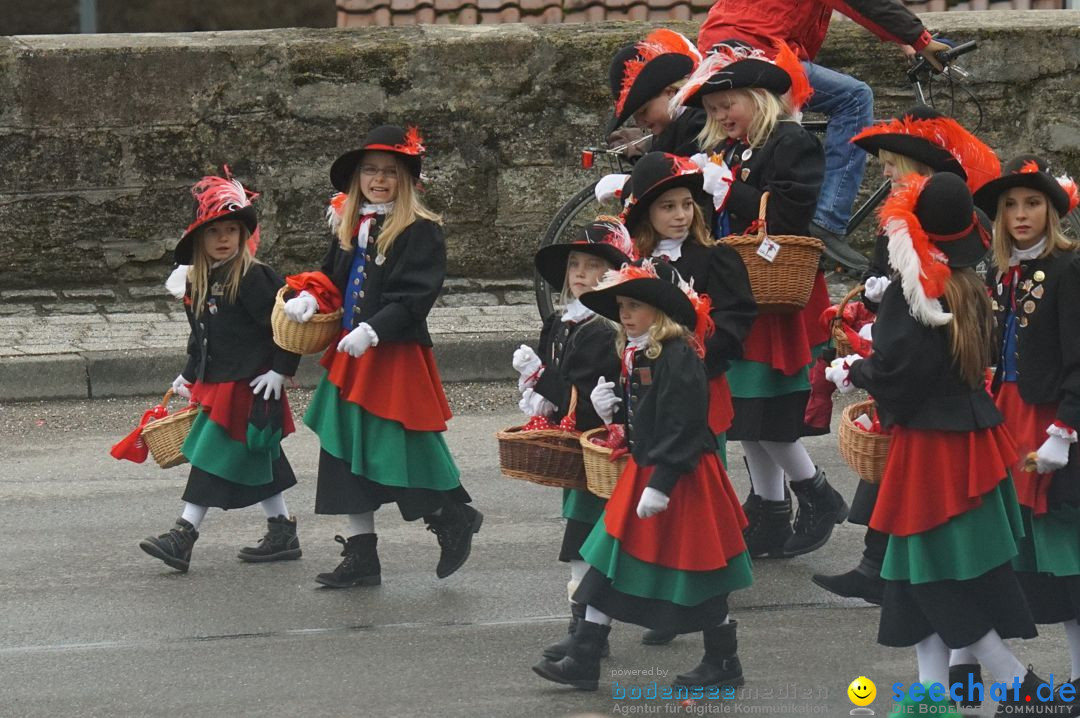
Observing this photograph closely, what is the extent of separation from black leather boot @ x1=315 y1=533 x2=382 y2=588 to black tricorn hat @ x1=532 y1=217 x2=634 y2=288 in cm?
126

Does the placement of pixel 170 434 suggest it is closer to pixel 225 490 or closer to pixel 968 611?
pixel 225 490

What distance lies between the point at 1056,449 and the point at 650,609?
4.11 ft

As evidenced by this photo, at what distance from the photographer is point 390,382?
6215mm

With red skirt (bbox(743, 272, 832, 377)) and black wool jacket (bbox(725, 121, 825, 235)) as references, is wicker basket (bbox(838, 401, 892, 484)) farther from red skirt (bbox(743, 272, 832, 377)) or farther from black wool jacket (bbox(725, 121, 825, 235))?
black wool jacket (bbox(725, 121, 825, 235))

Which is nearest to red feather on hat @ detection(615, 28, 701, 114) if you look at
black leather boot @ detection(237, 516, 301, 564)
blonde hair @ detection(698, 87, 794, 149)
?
blonde hair @ detection(698, 87, 794, 149)

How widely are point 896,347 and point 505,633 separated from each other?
174 cm

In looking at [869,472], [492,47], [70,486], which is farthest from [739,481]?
[492,47]

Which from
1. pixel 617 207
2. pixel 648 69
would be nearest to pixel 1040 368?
pixel 648 69

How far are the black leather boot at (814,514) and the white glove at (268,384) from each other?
1.96m

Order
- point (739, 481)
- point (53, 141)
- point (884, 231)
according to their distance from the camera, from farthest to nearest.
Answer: point (53, 141) < point (739, 481) < point (884, 231)

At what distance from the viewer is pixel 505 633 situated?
19.1ft

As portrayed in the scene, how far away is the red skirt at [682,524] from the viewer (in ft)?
16.6

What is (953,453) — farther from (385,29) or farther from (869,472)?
(385,29)

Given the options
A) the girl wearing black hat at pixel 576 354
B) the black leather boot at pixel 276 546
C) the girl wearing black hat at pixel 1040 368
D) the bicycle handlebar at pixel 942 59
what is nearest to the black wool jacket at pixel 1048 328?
the girl wearing black hat at pixel 1040 368
